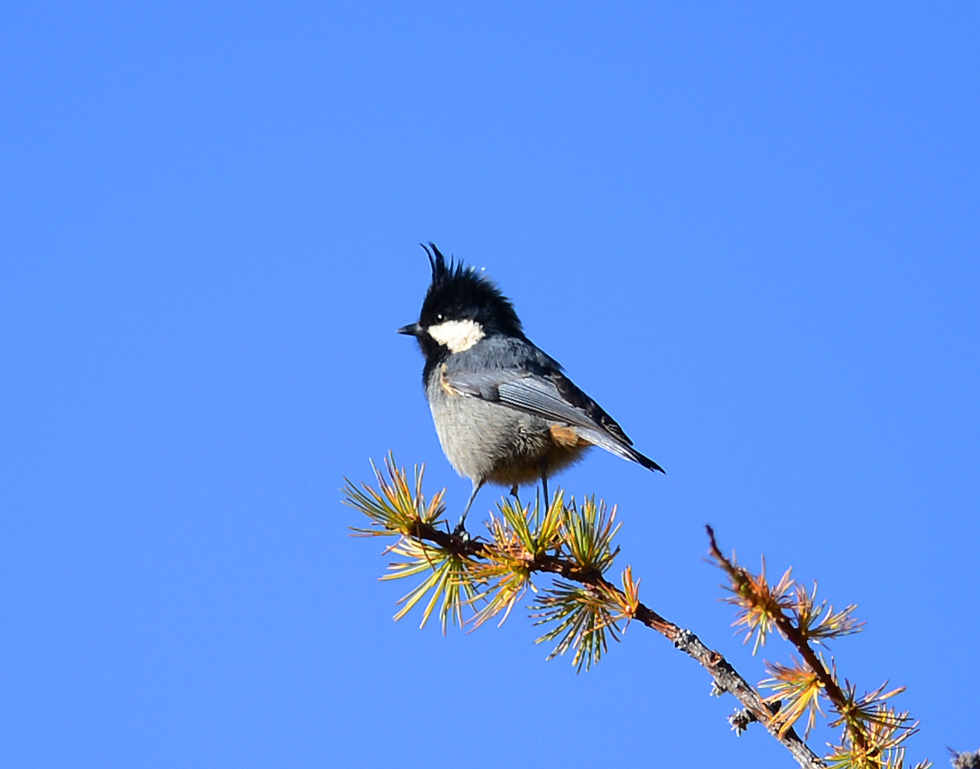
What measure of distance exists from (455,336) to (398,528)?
292cm

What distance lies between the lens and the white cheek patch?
578 cm

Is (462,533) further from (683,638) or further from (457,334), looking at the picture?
(457,334)

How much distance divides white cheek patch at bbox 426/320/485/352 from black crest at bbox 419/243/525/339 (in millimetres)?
34

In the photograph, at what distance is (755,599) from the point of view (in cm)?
229

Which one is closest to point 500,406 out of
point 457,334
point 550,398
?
point 550,398

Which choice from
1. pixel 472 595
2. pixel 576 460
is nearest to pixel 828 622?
pixel 472 595

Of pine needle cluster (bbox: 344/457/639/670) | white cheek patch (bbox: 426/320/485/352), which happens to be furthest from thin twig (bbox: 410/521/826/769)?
white cheek patch (bbox: 426/320/485/352)

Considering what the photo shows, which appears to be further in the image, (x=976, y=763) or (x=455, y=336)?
(x=455, y=336)

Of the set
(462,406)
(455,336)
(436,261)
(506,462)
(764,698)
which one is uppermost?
(436,261)

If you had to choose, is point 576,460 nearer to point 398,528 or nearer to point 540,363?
point 540,363

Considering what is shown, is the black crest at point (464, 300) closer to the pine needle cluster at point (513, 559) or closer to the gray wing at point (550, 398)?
the gray wing at point (550, 398)

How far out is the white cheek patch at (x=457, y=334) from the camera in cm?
578

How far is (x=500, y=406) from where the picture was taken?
5098 mm

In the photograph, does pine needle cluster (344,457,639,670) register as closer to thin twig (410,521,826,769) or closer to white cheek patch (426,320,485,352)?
thin twig (410,521,826,769)
